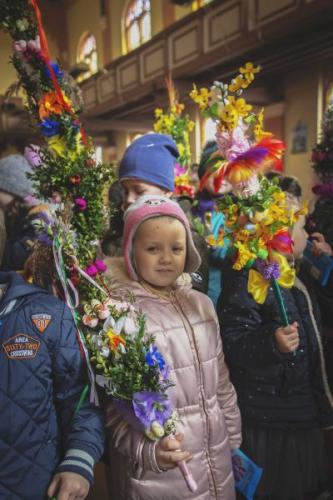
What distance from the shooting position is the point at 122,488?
1.35m

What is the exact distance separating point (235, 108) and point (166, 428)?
1.05 metres

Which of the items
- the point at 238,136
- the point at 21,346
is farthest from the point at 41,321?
the point at 238,136

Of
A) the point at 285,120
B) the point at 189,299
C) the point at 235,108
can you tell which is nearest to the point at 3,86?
the point at 235,108

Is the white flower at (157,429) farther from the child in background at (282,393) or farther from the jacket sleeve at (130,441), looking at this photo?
the child in background at (282,393)

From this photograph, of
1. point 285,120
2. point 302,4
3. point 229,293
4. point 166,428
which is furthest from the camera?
point 285,120

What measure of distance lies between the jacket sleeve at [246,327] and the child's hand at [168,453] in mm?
520

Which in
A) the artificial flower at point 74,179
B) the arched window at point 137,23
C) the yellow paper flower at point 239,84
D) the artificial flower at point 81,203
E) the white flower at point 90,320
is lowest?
the white flower at point 90,320

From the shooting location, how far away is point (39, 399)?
1.19m

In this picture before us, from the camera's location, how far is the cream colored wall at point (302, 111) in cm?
797

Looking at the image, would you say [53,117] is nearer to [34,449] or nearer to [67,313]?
[67,313]

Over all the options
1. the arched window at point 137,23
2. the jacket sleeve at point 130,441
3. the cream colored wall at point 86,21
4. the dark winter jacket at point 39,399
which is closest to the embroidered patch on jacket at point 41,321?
the dark winter jacket at point 39,399

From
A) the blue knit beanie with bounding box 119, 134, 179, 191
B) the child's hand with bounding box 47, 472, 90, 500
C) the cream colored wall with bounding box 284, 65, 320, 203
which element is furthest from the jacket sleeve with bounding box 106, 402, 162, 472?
the cream colored wall with bounding box 284, 65, 320, 203

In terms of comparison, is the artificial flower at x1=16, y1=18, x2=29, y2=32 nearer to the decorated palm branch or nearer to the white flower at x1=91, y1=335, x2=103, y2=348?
the decorated palm branch

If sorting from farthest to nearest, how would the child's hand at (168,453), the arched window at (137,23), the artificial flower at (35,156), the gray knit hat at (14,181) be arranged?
1. the arched window at (137,23)
2. the gray knit hat at (14,181)
3. the artificial flower at (35,156)
4. the child's hand at (168,453)
